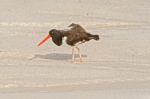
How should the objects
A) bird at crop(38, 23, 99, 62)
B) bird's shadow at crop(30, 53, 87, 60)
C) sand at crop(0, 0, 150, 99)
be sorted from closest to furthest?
sand at crop(0, 0, 150, 99), bird at crop(38, 23, 99, 62), bird's shadow at crop(30, 53, 87, 60)

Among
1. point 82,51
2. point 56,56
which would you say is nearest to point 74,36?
point 56,56

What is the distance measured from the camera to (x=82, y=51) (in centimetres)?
1066

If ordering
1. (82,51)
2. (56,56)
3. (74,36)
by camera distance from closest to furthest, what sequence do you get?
(74,36), (56,56), (82,51)

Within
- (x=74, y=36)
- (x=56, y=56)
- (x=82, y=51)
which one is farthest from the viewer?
(x=82, y=51)

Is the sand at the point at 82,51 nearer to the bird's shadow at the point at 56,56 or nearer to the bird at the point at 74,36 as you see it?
the bird's shadow at the point at 56,56

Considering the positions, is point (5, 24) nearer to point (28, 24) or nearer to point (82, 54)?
point (28, 24)

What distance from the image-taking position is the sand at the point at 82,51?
7.49 metres

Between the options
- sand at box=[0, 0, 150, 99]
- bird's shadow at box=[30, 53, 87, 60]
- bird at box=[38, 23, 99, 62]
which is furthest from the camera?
bird's shadow at box=[30, 53, 87, 60]

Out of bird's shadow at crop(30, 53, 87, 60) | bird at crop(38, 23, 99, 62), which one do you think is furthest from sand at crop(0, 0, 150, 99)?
bird at crop(38, 23, 99, 62)

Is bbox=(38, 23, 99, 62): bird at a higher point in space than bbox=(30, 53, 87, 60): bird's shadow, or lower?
higher

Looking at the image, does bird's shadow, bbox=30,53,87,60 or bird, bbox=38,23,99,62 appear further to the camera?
bird's shadow, bbox=30,53,87,60

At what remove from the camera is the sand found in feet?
24.6

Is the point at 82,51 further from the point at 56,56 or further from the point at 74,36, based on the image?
the point at 74,36

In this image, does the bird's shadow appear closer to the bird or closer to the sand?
the sand
